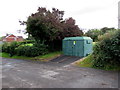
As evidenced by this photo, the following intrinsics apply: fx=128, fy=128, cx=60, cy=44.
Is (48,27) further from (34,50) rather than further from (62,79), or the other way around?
(62,79)

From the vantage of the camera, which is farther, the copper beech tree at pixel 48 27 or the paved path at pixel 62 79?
the copper beech tree at pixel 48 27

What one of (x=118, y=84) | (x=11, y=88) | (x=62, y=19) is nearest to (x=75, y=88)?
(x=118, y=84)

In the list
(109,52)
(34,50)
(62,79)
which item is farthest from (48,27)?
(62,79)

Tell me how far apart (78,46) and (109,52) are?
5.08m

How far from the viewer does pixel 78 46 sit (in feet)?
43.7

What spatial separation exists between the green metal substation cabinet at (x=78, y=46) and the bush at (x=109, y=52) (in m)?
3.86

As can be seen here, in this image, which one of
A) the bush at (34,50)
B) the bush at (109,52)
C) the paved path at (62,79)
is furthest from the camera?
the bush at (34,50)

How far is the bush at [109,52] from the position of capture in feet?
26.5

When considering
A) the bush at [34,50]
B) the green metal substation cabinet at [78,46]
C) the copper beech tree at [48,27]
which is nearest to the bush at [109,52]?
the green metal substation cabinet at [78,46]

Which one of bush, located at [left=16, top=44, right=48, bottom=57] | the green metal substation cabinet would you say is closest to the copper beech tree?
bush, located at [left=16, top=44, right=48, bottom=57]

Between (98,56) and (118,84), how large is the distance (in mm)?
3781

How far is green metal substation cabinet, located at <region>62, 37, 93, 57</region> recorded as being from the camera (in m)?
13.0

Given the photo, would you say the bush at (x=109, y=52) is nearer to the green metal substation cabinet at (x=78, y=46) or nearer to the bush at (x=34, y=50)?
the green metal substation cabinet at (x=78, y=46)

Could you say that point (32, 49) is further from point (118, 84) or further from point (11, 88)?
point (118, 84)
